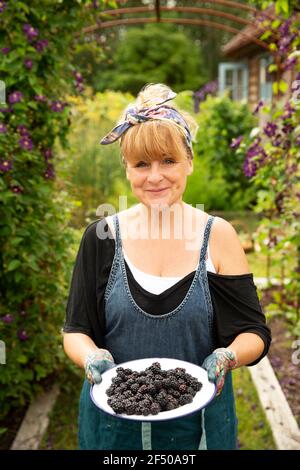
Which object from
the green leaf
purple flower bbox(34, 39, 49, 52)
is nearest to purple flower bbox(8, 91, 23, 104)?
purple flower bbox(34, 39, 49, 52)

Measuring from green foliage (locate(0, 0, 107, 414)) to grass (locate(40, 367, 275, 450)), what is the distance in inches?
9.7

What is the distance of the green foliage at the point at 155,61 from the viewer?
952 inches

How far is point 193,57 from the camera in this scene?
2508 cm

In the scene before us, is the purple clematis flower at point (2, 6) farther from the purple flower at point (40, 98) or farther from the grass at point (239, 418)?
the grass at point (239, 418)

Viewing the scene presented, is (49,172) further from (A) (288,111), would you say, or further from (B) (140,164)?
(B) (140,164)

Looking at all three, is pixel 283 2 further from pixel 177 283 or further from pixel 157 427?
pixel 157 427

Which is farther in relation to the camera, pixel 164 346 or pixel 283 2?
pixel 283 2

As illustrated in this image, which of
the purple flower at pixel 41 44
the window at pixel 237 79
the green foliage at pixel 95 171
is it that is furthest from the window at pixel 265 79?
the purple flower at pixel 41 44

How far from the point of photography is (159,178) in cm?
155

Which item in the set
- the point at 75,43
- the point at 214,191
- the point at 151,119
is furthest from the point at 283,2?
the point at 214,191

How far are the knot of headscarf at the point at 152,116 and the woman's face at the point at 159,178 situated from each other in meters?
0.09

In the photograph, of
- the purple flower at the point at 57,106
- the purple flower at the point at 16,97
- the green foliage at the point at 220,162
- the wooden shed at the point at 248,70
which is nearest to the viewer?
the purple flower at the point at 16,97

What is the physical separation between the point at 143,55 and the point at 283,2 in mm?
23514

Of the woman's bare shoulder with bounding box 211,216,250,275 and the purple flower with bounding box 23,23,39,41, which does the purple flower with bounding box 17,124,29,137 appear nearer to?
the purple flower with bounding box 23,23,39,41
